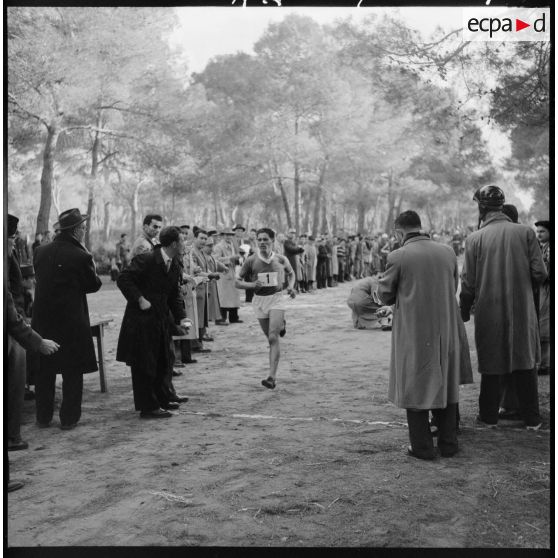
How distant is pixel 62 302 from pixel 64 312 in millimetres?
91

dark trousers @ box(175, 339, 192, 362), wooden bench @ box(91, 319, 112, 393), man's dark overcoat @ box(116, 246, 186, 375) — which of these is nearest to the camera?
man's dark overcoat @ box(116, 246, 186, 375)

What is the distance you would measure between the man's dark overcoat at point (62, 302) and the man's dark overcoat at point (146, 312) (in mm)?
402

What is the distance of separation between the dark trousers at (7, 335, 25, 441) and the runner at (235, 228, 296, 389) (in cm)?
278

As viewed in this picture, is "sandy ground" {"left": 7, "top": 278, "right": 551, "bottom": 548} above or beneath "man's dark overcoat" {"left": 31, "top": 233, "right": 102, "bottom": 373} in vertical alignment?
beneath

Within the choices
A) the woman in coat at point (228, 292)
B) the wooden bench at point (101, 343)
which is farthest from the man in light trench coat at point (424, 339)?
the woman in coat at point (228, 292)

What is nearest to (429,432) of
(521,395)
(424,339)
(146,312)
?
(424,339)

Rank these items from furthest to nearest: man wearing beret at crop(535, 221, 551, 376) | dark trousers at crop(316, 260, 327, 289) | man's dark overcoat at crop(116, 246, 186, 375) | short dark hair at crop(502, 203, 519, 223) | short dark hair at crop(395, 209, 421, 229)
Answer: dark trousers at crop(316, 260, 327, 289) < man wearing beret at crop(535, 221, 551, 376) < man's dark overcoat at crop(116, 246, 186, 375) < short dark hair at crop(502, 203, 519, 223) < short dark hair at crop(395, 209, 421, 229)

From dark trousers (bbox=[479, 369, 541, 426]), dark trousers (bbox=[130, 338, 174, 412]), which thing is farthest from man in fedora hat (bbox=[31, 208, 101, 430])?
dark trousers (bbox=[479, 369, 541, 426])

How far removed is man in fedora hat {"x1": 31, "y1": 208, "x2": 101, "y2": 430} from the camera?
19.2 ft

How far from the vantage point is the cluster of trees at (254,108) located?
7.64 meters

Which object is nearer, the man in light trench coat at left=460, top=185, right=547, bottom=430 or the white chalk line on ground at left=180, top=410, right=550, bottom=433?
the man in light trench coat at left=460, top=185, right=547, bottom=430

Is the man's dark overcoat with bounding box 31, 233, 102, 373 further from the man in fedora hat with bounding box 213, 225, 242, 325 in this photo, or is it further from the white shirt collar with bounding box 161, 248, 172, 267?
the man in fedora hat with bounding box 213, 225, 242, 325

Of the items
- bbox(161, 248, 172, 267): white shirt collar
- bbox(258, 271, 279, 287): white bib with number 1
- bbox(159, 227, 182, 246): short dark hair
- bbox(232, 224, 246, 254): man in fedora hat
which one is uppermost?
bbox(232, 224, 246, 254): man in fedora hat

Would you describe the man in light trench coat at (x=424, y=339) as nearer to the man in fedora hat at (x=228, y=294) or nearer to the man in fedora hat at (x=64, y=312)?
the man in fedora hat at (x=64, y=312)
